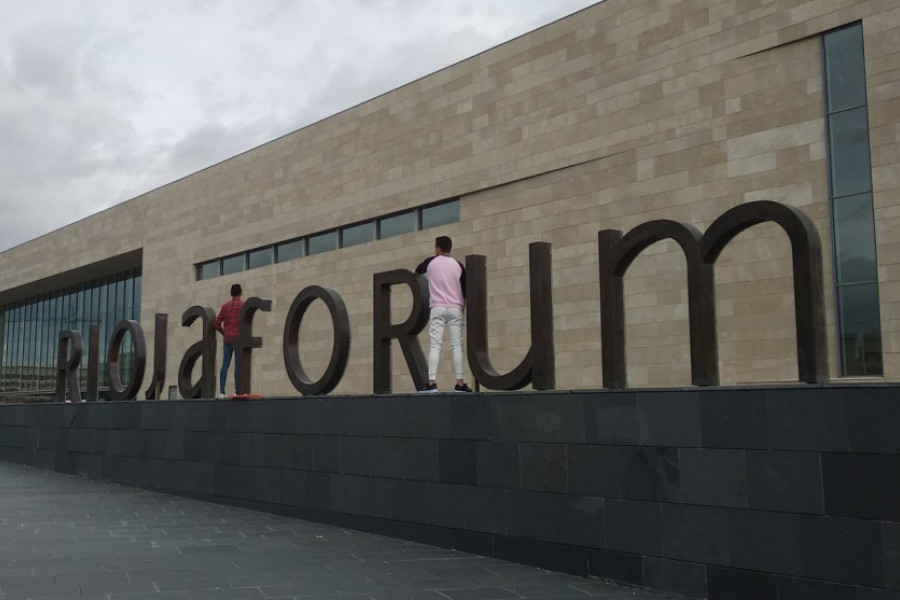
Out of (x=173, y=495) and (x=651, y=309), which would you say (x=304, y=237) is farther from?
(x=173, y=495)

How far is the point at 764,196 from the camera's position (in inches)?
647

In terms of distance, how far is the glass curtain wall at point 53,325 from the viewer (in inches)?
1693

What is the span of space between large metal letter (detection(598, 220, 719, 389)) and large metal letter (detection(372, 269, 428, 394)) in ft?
8.64

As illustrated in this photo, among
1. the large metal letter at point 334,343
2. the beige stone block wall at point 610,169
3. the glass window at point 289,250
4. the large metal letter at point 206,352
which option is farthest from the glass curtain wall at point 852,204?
the glass window at point 289,250

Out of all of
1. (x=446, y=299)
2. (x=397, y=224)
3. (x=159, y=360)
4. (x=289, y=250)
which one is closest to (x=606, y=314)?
(x=446, y=299)

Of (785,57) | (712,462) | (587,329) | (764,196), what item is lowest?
(712,462)

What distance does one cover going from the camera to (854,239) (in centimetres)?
1526

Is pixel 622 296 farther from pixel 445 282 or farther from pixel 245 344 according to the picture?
pixel 245 344

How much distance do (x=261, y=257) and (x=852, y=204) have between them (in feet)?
65.1

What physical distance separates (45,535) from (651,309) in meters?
12.0

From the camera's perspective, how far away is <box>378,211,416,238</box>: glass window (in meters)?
24.5

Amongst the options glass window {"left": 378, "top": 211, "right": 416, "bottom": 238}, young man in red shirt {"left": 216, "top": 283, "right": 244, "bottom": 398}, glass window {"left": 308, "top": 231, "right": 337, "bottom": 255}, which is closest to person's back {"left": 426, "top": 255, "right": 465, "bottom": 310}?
young man in red shirt {"left": 216, "top": 283, "right": 244, "bottom": 398}

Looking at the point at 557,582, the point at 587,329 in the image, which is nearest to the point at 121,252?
the point at 587,329

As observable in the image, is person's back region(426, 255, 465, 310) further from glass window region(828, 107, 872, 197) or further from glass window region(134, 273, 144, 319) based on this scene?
glass window region(134, 273, 144, 319)
